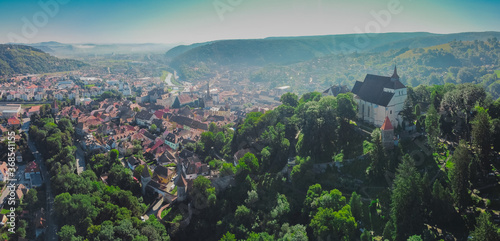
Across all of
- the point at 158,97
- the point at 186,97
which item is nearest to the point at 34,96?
the point at 158,97

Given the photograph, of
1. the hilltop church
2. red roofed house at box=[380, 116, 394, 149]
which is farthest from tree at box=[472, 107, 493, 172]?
the hilltop church

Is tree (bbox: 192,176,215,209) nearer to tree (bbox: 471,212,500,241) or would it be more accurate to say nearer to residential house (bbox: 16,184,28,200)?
residential house (bbox: 16,184,28,200)

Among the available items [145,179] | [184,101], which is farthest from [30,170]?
[184,101]

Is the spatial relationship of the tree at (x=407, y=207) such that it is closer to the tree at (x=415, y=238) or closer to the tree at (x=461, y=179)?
the tree at (x=415, y=238)

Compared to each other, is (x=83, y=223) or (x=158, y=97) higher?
(x=158, y=97)

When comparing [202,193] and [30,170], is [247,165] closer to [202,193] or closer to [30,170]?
[202,193]

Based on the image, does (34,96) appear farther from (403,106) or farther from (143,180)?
(403,106)
